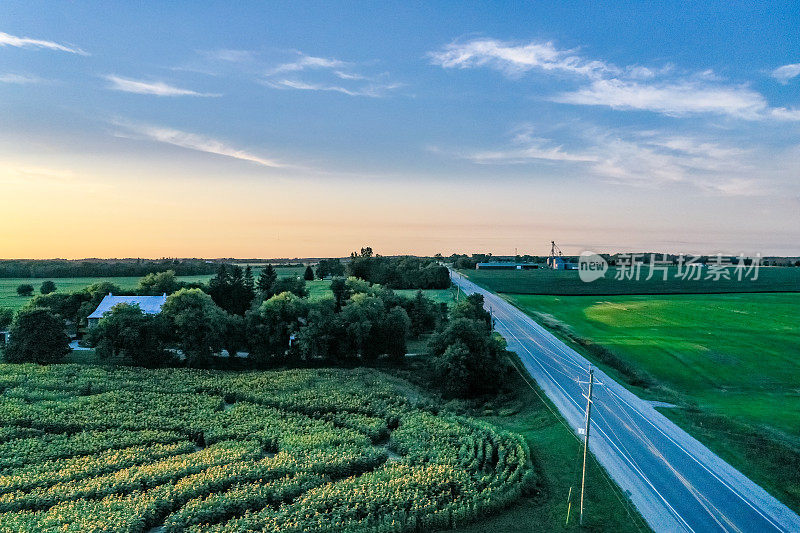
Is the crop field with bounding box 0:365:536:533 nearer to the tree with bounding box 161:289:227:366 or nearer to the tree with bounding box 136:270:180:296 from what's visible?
the tree with bounding box 161:289:227:366

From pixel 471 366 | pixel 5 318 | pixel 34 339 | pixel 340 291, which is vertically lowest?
pixel 471 366

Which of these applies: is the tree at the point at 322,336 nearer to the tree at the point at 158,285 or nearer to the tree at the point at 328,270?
the tree at the point at 158,285

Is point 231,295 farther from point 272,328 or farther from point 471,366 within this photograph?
point 471,366

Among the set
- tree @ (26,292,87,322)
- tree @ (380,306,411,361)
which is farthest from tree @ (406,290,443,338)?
tree @ (26,292,87,322)

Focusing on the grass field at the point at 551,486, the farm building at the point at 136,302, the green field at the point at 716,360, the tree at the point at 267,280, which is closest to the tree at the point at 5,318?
the farm building at the point at 136,302

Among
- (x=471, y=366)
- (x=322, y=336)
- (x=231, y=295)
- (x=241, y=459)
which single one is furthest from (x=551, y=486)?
(x=231, y=295)

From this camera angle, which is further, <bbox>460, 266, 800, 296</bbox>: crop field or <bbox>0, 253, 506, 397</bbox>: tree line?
<bbox>460, 266, 800, 296</bbox>: crop field
